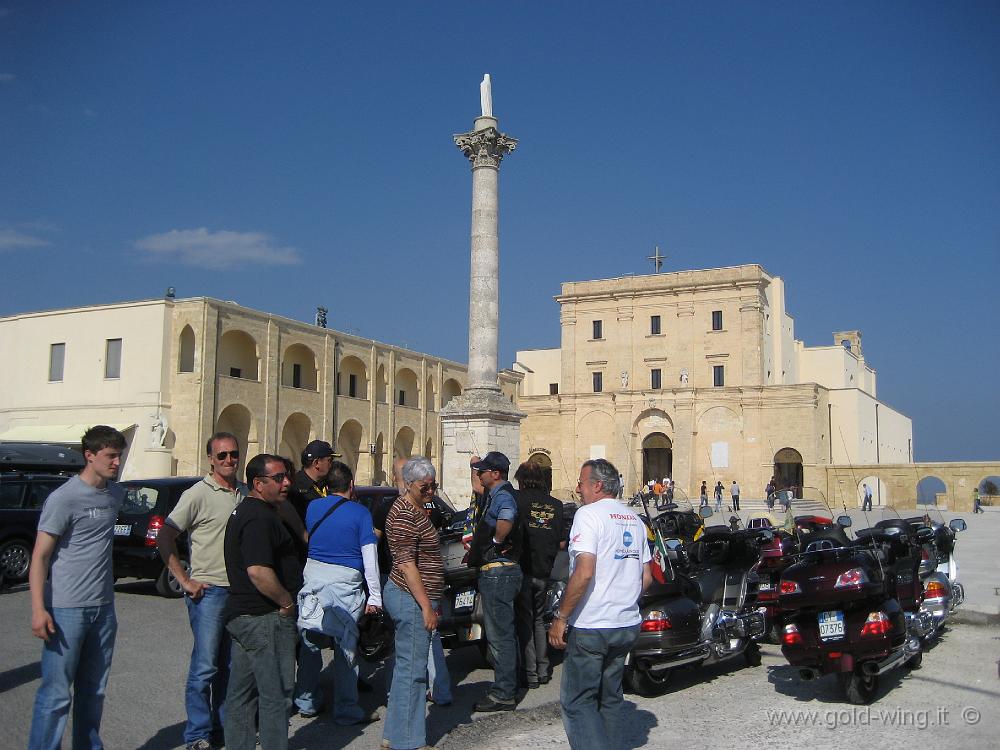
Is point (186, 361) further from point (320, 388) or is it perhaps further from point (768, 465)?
point (768, 465)

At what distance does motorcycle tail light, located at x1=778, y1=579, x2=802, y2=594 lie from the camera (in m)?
7.11

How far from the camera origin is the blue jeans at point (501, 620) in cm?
693

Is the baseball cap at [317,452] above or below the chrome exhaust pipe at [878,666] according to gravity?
above

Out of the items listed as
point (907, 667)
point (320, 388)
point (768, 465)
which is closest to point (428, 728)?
point (907, 667)

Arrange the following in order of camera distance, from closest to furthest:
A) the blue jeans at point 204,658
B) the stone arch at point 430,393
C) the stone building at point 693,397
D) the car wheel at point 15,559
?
1. the blue jeans at point 204,658
2. the car wheel at point 15,559
3. the stone building at point 693,397
4. the stone arch at point 430,393

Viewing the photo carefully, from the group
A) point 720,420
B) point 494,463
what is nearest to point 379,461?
point 720,420

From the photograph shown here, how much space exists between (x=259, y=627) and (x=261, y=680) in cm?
30

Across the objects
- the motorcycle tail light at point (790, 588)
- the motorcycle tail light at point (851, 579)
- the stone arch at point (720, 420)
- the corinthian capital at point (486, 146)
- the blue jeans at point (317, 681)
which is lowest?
the blue jeans at point (317, 681)

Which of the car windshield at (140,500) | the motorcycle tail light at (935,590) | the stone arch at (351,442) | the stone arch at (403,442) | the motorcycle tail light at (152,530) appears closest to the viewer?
the motorcycle tail light at (935,590)

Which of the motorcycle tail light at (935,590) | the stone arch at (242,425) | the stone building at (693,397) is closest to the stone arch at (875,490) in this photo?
the stone building at (693,397)

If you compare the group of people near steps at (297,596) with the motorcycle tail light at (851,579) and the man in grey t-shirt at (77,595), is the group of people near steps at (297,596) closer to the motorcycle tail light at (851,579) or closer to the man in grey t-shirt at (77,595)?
the man in grey t-shirt at (77,595)

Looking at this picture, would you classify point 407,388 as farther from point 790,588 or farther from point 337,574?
point 337,574

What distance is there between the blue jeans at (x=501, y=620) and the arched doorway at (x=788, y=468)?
48.5 meters

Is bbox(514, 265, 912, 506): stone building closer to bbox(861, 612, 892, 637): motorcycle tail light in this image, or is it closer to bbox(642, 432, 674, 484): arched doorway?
bbox(642, 432, 674, 484): arched doorway
